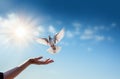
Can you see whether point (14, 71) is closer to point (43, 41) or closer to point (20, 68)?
point (20, 68)

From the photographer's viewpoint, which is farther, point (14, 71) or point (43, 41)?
point (43, 41)

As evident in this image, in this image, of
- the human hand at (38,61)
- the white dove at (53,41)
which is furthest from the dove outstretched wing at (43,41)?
the human hand at (38,61)

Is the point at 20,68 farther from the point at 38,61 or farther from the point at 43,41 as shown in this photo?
the point at 43,41

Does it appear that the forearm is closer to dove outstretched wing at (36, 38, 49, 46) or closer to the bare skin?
the bare skin

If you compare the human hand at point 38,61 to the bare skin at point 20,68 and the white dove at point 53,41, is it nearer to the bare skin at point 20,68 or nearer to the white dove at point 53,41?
the bare skin at point 20,68

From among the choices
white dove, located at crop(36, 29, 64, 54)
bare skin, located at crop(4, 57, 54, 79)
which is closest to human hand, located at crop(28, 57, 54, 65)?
bare skin, located at crop(4, 57, 54, 79)

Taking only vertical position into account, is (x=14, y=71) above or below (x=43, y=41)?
below

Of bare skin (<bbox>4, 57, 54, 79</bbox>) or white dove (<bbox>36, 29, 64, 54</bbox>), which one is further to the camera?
white dove (<bbox>36, 29, 64, 54</bbox>)

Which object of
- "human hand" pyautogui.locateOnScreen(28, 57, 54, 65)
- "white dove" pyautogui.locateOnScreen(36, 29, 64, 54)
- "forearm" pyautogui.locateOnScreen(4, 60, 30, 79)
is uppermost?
"white dove" pyautogui.locateOnScreen(36, 29, 64, 54)

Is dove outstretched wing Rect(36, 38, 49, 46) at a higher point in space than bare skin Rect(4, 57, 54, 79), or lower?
higher

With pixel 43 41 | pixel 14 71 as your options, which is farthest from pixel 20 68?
pixel 43 41

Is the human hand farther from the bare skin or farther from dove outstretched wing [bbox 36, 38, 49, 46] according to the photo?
dove outstretched wing [bbox 36, 38, 49, 46]

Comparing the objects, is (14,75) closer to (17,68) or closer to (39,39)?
(17,68)

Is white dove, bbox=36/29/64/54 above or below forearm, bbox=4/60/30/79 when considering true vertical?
above
